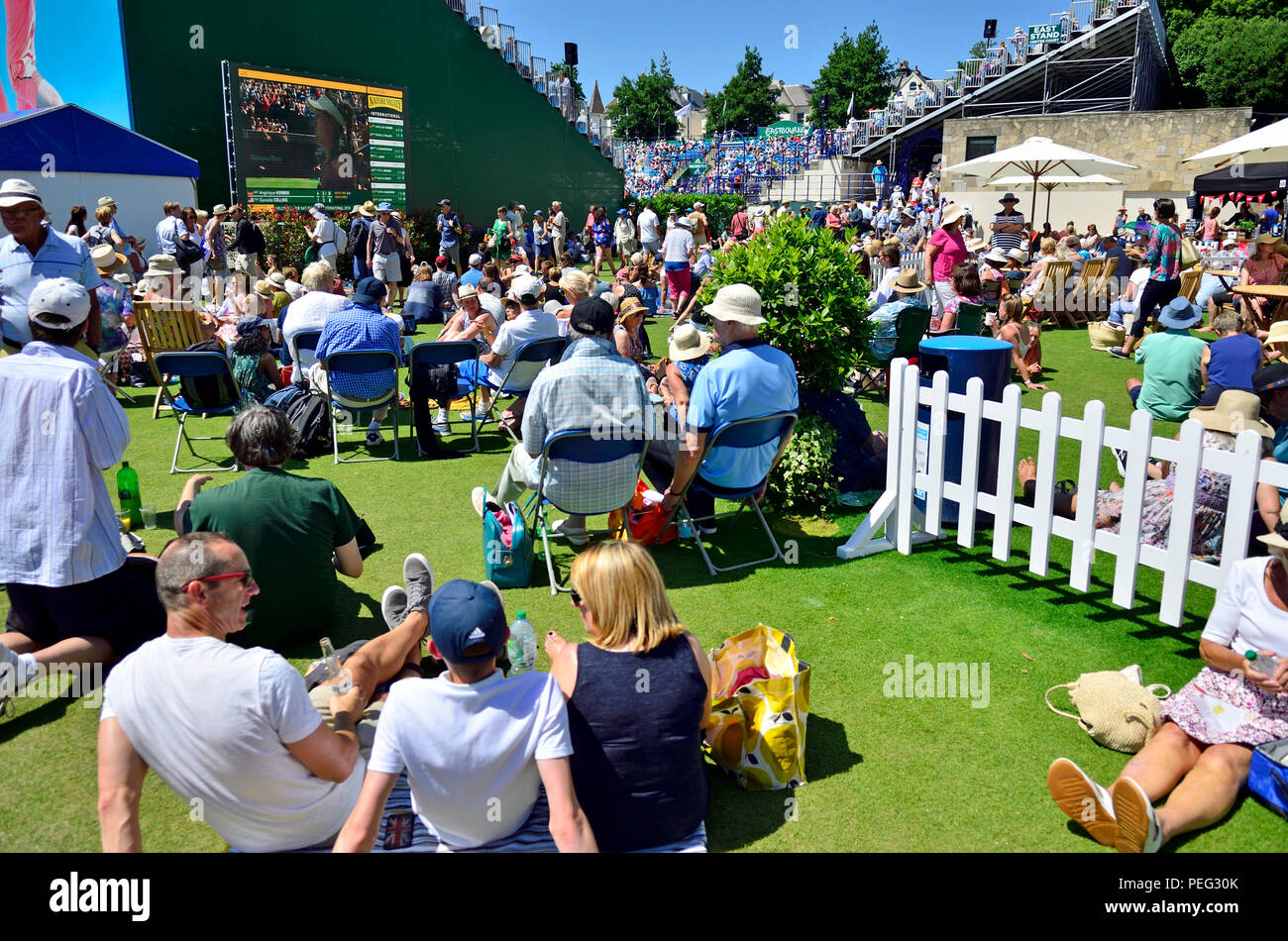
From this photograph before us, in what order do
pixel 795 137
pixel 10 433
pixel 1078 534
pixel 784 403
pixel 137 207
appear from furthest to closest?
pixel 795 137
pixel 137 207
pixel 784 403
pixel 1078 534
pixel 10 433

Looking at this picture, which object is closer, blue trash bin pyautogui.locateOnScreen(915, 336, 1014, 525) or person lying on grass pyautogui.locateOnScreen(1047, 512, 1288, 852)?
person lying on grass pyautogui.locateOnScreen(1047, 512, 1288, 852)

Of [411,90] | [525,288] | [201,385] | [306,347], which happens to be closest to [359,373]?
[306,347]

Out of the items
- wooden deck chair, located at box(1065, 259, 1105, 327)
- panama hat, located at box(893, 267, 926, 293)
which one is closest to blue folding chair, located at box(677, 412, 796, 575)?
panama hat, located at box(893, 267, 926, 293)

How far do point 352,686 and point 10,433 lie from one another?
170 centimetres

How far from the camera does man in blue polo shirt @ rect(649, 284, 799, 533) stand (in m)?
4.72

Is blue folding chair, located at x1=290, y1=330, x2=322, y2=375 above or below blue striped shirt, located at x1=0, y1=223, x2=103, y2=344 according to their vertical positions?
below

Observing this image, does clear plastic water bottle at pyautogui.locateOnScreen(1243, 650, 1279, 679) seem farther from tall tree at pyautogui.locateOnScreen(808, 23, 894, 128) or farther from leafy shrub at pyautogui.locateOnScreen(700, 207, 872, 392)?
tall tree at pyautogui.locateOnScreen(808, 23, 894, 128)

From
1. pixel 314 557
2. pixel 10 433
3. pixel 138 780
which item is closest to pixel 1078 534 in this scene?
pixel 314 557

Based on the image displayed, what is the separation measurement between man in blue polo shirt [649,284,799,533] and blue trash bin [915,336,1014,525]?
0.99 metres

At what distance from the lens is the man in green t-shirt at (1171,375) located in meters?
6.84

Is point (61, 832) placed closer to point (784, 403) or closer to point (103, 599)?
point (103, 599)
